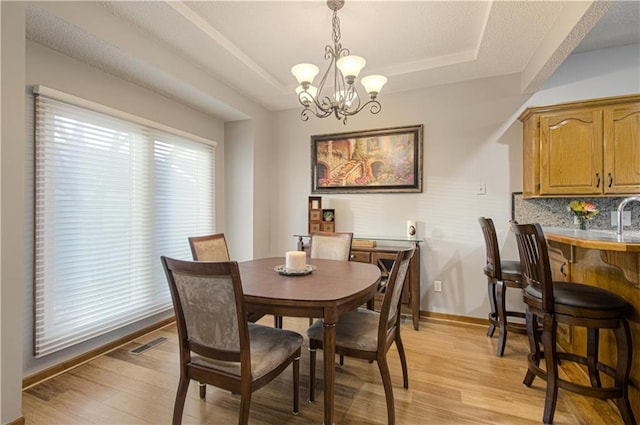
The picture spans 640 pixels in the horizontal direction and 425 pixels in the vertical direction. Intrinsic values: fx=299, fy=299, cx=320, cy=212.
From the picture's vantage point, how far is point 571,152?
2609 mm

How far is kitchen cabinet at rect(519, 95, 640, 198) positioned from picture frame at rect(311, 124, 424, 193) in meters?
1.06

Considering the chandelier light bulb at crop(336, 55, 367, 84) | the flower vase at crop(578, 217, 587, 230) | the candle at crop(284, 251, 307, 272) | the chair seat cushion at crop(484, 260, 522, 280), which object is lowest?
the chair seat cushion at crop(484, 260, 522, 280)

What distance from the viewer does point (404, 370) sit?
6.38 ft

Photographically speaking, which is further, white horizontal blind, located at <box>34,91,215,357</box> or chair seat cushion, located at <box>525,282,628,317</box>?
white horizontal blind, located at <box>34,91,215,357</box>

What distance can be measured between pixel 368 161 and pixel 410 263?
4.11ft

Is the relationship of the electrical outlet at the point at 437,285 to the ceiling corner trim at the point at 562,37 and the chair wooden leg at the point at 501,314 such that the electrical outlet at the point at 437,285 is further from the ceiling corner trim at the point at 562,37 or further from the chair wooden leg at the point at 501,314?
the ceiling corner trim at the point at 562,37

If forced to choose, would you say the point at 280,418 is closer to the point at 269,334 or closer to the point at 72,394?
the point at 269,334

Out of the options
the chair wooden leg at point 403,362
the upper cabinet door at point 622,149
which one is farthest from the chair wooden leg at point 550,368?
the upper cabinet door at point 622,149

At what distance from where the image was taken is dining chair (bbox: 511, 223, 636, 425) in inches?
60.3

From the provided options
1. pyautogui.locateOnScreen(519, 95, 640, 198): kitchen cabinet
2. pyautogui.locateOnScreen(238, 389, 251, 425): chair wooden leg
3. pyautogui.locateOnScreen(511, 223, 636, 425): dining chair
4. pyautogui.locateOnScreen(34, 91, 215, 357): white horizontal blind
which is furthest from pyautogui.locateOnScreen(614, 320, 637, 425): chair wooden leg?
pyautogui.locateOnScreen(34, 91, 215, 357): white horizontal blind

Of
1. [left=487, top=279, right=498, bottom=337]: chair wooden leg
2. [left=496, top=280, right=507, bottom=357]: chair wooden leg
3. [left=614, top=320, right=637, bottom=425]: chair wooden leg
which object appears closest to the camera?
[left=614, top=320, right=637, bottom=425]: chair wooden leg

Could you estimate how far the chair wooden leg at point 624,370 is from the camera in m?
1.52

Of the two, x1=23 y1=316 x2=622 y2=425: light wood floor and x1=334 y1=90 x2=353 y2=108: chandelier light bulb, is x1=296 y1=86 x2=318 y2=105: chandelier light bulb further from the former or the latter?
x1=23 y1=316 x2=622 y2=425: light wood floor

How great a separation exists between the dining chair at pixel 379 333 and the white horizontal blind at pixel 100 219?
1.82 metres
